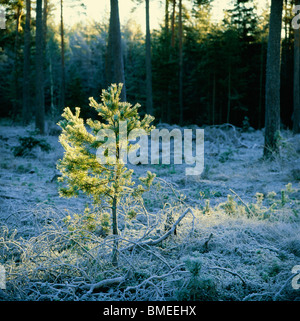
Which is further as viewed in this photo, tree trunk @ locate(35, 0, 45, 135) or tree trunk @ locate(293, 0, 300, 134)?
tree trunk @ locate(293, 0, 300, 134)

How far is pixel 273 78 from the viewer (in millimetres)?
9352

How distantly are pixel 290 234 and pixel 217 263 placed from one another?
1.18 metres

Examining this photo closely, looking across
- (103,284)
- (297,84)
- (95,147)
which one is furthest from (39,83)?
(103,284)

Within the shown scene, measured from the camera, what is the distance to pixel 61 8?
866 inches

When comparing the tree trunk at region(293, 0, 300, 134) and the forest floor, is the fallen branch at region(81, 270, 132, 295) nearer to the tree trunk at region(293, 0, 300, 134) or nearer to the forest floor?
the forest floor

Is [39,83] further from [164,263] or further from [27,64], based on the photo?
[164,263]

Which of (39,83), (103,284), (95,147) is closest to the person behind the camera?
(103,284)

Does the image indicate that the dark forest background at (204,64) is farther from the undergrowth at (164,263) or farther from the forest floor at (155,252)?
the undergrowth at (164,263)

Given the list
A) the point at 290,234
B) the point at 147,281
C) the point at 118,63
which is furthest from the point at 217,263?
the point at 118,63

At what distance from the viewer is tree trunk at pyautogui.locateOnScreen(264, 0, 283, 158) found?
357 inches

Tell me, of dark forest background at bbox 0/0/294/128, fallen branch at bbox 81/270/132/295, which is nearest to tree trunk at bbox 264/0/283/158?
fallen branch at bbox 81/270/132/295

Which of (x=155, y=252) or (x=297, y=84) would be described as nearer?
(x=155, y=252)

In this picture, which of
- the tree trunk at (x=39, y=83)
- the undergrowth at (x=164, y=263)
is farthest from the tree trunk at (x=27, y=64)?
the undergrowth at (x=164, y=263)
